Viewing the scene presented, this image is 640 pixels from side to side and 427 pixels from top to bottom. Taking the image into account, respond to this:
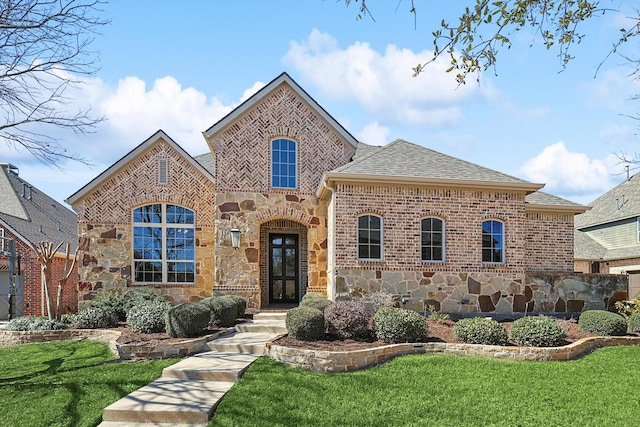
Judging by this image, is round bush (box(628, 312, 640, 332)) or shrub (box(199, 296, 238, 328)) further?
A: shrub (box(199, 296, 238, 328))

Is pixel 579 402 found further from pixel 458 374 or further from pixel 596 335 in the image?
pixel 596 335

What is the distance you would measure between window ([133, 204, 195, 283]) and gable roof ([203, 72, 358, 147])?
3.07 metres

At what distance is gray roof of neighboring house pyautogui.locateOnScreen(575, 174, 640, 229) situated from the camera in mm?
22744

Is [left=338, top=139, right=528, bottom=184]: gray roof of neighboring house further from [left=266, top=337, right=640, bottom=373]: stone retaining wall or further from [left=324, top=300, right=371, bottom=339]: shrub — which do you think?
[left=266, top=337, right=640, bottom=373]: stone retaining wall

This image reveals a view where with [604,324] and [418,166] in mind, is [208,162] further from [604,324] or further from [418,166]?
[604,324]

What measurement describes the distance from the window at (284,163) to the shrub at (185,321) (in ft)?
19.3

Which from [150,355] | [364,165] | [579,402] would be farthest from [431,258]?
[150,355]

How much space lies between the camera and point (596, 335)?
34.0 feet

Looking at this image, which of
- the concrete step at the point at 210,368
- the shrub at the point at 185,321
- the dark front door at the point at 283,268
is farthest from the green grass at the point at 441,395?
the dark front door at the point at 283,268

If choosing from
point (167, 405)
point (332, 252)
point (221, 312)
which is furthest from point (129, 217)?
point (167, 405)

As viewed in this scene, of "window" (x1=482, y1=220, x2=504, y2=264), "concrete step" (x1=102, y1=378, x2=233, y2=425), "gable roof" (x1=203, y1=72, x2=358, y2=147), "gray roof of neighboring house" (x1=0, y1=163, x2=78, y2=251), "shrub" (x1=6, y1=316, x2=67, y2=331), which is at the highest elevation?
"gable roof" (x1=203, y1=72, x2=358, y2=147)

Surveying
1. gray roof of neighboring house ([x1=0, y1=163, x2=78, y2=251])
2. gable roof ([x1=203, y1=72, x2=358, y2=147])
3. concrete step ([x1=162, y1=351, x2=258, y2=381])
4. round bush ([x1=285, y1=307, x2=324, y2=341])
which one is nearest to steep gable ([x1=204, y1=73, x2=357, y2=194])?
gable roof ([x1=203, y1=72, x2=358, y2=147])

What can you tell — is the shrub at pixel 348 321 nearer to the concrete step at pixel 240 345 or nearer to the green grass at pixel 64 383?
the concrete step at pixel 240 345

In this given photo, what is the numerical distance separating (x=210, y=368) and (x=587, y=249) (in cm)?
2174
